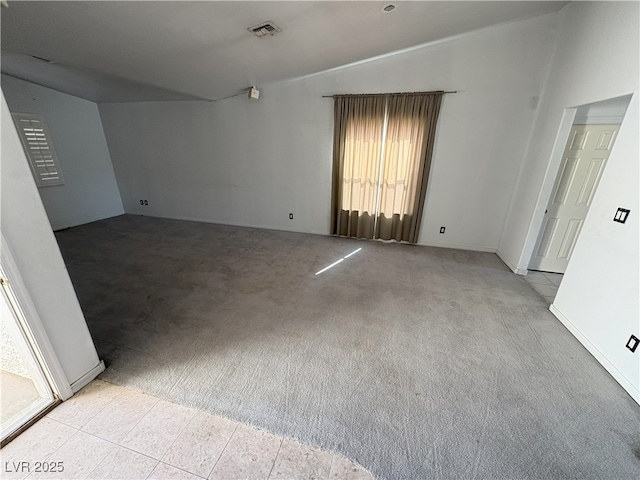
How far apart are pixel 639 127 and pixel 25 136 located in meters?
7.45

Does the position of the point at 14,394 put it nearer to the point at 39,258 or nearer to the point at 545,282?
the point at 39,258

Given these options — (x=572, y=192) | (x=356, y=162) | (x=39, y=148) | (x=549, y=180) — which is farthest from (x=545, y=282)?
(x=39, y=148)

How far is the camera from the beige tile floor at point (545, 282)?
2.73m

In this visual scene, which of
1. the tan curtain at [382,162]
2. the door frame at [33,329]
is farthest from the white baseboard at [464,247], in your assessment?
the door frame at [33,329]

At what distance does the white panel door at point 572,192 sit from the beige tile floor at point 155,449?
3.44m

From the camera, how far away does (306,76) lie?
3.81 m

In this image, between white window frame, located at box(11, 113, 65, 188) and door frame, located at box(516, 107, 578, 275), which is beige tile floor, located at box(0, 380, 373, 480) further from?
white window frame, located at box(11, 113, 65, 188)

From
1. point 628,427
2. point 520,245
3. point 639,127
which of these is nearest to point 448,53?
point 639,127

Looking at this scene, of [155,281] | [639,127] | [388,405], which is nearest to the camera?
[388,405]

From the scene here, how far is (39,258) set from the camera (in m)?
1.32

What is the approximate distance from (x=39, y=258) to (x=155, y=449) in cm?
118

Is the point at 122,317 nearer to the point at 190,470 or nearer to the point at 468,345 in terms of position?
the point at 190,470

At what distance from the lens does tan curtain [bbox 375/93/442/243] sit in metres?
3.46

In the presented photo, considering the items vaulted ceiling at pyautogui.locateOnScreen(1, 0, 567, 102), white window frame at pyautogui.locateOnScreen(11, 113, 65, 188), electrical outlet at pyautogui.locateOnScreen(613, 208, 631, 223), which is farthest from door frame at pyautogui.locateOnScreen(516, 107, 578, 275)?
white window frame at pyautogui.locateOnScreen(11, 113, 65, 188)
